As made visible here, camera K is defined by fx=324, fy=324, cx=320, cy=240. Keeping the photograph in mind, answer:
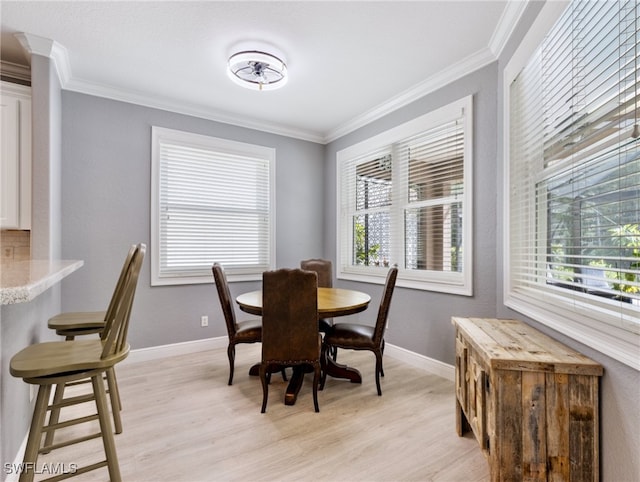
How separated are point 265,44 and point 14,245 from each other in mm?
2679

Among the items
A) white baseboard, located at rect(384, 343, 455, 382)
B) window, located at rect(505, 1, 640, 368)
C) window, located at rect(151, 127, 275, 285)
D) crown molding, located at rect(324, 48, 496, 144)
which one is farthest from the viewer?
window, located at rect(151, 127, 275, 285)

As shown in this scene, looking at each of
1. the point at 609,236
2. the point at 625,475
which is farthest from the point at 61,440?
the point at 609,236

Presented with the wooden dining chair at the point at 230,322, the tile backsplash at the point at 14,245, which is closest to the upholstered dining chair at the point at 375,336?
the wooden dining chair at the point at 230,322

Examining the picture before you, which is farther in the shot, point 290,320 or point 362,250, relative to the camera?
point 362,250

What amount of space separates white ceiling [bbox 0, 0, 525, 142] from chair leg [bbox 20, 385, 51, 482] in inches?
88.8

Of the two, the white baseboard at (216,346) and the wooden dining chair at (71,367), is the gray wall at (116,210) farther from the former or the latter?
the wooden dining chair at (71,367)

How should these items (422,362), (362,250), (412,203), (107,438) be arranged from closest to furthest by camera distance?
(107,438), (422,362), (412,203), (362,250)

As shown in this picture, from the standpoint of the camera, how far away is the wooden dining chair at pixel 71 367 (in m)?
1.26

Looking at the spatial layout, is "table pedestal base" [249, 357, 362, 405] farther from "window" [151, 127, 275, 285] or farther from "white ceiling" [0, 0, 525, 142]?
"white ceiling" [0, 0, 525, 142]

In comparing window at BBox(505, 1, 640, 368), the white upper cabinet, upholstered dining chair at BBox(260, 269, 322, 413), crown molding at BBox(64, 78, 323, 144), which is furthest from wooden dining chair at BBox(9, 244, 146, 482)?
crown molding at BBox(64, 78, 323, 144)

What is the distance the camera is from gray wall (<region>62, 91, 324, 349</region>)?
2.99 metres

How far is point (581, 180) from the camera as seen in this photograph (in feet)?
4.86

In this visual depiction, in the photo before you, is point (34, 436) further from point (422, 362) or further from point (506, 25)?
point (506, 25)

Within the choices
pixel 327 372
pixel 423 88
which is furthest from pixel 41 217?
pixel 423 88
